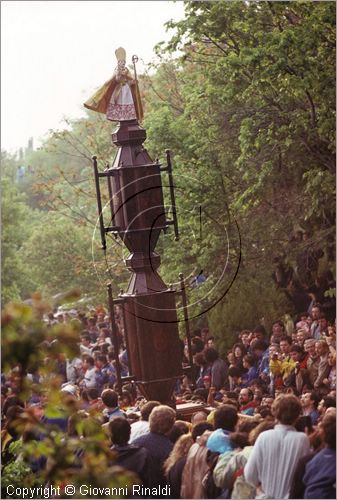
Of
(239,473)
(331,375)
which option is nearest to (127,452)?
(239,473)

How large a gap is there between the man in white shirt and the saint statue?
3534mm

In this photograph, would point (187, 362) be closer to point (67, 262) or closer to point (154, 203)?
point (154, 203)

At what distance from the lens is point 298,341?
12102 millimetres

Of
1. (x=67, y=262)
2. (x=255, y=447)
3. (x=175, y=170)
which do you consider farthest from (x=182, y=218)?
(x=67, y=262)

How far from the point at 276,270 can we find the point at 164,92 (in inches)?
109

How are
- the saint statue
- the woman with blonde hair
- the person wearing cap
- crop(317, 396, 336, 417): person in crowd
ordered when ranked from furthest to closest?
the saint statue
the person wearing cap
crop(317, 396, 336, 417): person in crowd
the woman with blonde hair

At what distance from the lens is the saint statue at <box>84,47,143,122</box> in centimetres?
1193

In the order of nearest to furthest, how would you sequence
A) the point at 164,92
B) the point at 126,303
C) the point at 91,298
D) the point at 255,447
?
the point at 255,447, the point at 126,303, the point at 164,92, the point at 91,298

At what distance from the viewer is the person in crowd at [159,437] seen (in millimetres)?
10344

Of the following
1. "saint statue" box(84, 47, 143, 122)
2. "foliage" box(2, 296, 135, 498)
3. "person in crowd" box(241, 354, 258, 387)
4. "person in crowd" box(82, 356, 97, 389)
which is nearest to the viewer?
"foliage" box(2, 296, 135, 498)

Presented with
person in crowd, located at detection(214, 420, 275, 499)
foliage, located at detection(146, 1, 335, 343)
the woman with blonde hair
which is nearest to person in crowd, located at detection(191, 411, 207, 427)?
the woman with blonde hair

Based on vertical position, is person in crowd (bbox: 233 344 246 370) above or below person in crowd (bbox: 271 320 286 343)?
below

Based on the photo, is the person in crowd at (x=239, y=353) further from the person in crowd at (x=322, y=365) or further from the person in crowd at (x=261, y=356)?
the person in crowd at (x=322, y=365)

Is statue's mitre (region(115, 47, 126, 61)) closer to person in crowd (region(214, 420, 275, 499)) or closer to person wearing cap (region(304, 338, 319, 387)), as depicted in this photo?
person wearing cap (region(304, 338, 319, 387))
